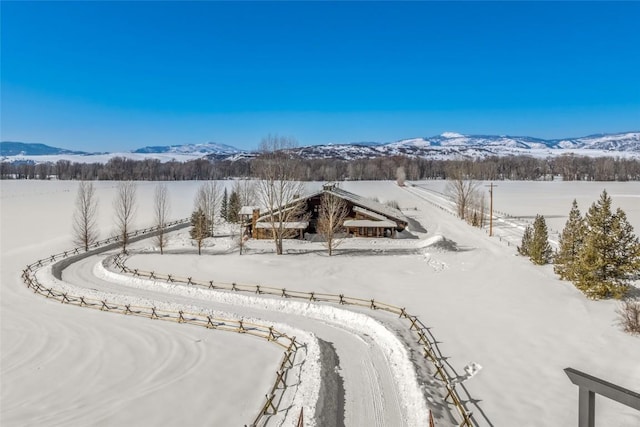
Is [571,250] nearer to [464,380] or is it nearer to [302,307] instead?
[464,380]

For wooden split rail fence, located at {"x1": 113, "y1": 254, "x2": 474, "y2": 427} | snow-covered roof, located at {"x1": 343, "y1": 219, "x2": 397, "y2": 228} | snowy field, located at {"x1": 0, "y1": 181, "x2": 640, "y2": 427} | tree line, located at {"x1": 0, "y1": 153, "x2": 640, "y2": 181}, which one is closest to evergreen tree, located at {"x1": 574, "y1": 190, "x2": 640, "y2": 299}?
snowy field, located at {"x1": 0, "y1": 181, "x2": 640, "y2": 427}

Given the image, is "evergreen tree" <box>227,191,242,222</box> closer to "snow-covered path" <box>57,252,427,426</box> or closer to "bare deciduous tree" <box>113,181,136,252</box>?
"bare deciduous tree" <box>113,181,136,252</box>

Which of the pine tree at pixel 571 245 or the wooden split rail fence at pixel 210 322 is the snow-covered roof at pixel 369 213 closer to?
the pine tree at pixel 571 245

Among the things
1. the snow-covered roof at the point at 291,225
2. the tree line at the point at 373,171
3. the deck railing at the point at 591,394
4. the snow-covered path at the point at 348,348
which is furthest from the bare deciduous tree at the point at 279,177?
the tree line at the point at 373,171

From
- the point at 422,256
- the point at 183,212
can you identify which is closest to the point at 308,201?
the point at 422,256

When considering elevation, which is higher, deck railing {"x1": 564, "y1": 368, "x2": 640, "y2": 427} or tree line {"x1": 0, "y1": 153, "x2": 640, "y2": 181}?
tree line {"x1": 0, "y1": 153, "x2": 640, "y2": 181}

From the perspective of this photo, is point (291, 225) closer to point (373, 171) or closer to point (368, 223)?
point (368, 223)
